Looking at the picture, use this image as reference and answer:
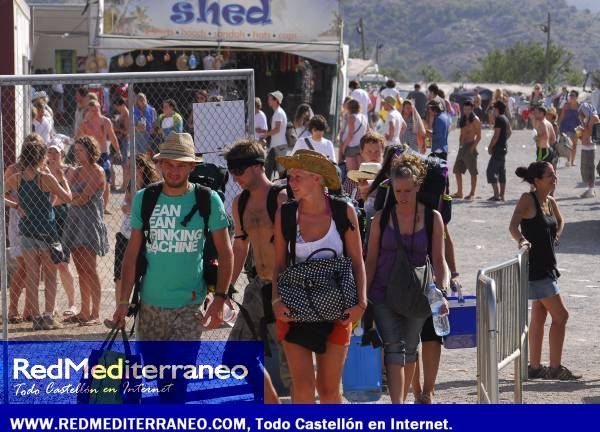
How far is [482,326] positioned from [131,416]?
2.28 m

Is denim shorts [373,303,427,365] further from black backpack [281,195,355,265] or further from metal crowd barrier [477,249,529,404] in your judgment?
black backpack [281,195,355,265]

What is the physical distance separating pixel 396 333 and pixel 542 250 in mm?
2182

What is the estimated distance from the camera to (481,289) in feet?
21.8

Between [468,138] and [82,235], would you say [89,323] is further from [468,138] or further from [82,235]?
[468,138]

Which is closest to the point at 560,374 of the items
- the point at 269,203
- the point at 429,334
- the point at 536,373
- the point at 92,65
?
the point at 536,373

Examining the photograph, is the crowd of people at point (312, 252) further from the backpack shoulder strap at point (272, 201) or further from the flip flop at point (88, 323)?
the flip flop at point (88, 323)

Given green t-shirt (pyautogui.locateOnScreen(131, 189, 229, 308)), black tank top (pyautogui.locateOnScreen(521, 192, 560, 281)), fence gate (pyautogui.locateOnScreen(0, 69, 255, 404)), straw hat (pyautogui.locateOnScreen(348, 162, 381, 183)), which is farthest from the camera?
straw hat (pyautogui.locateOnScreen(348, 162, 381, 183))

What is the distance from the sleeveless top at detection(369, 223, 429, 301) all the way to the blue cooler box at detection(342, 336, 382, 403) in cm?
45

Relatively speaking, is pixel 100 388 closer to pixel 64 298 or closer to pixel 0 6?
pixel 64 298

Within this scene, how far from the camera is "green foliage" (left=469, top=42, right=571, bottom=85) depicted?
12167 centimetres

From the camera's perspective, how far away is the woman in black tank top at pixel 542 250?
9414mm

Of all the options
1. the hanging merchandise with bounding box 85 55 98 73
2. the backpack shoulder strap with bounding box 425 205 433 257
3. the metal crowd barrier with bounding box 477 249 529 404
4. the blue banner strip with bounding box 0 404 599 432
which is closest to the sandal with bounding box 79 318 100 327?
the metal crowd barrier with bounding box 477 249 529 404

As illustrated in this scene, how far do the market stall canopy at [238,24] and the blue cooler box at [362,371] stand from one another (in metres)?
20.5

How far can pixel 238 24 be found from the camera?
2822 cm
